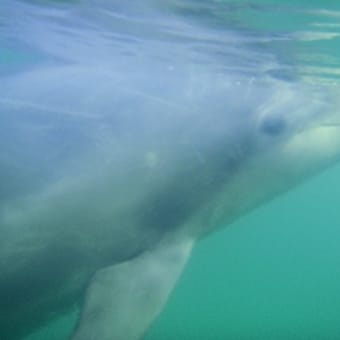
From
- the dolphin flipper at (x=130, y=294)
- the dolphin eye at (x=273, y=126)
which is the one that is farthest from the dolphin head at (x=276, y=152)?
the dolphin flipper at (x=130, y=294)

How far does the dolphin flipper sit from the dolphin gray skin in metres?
0.02

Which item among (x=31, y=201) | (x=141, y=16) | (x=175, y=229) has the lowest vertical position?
(x=175, y=229)

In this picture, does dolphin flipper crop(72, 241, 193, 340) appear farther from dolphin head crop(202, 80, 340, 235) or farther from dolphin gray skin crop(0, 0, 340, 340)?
dolphin head crop(202, 80, 340, 235)

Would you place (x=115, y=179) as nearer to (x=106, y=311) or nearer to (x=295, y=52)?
(x=106, y=311)

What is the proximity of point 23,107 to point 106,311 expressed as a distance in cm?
332

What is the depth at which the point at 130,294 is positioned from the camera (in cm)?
798

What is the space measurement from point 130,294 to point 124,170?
191 cm

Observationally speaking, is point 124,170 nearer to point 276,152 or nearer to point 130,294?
point 130,294

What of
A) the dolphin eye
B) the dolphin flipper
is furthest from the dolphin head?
the dolphin flipper

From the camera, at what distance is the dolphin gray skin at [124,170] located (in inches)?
303

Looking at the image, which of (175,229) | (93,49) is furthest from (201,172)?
(93,49)

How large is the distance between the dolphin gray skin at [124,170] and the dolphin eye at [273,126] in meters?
0.03

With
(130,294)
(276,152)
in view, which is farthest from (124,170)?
(276,152)

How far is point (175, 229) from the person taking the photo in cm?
857
